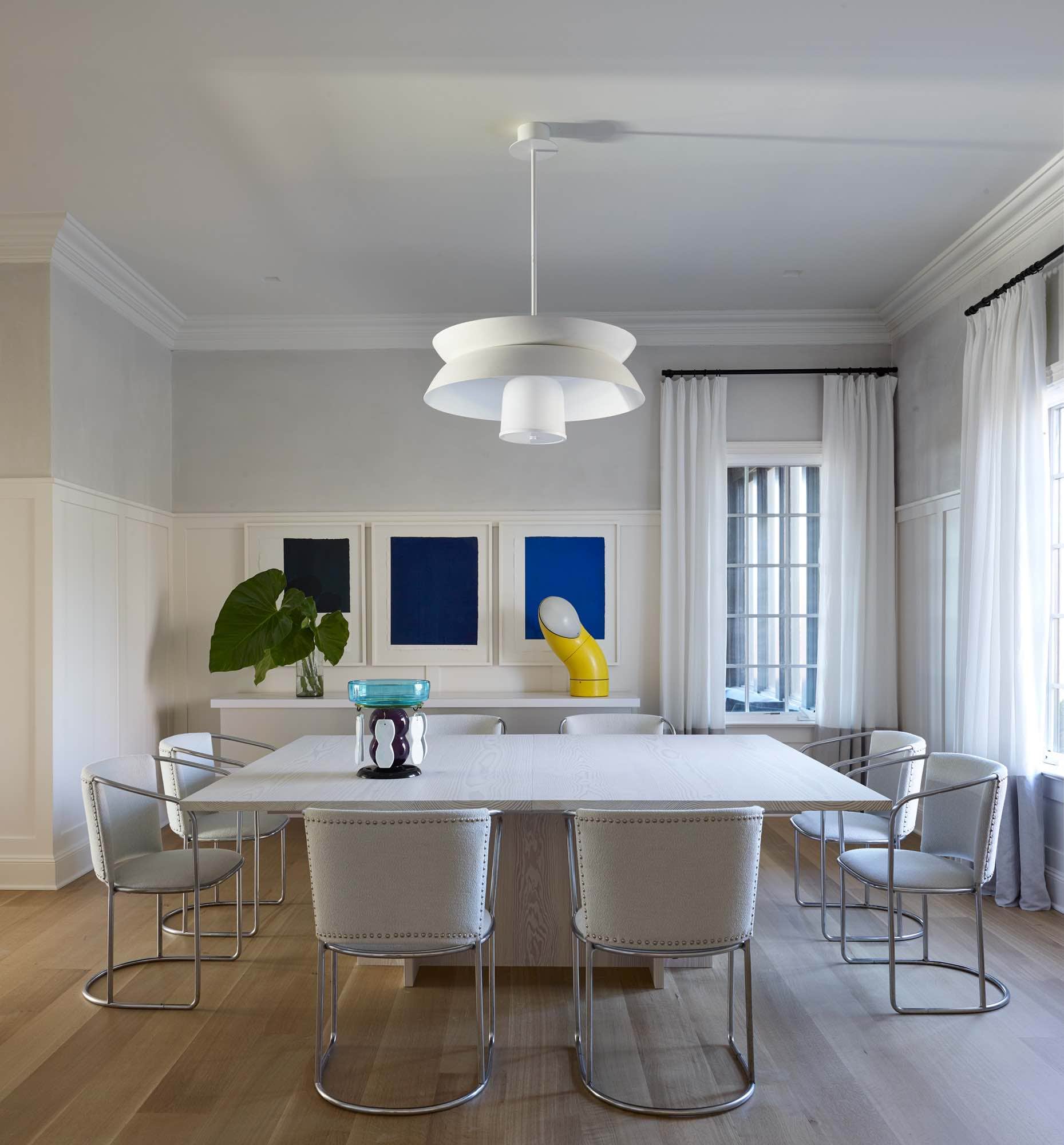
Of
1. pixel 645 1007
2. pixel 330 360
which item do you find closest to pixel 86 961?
pixel 645 1007

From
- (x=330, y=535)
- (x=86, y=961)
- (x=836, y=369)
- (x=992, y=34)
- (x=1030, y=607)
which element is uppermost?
(x=992, y=34)

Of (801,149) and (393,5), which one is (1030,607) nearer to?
(801,149)

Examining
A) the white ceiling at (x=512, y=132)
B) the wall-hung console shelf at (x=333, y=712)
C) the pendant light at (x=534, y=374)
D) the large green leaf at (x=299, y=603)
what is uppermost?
the white ceiling at (x=512, y=132)

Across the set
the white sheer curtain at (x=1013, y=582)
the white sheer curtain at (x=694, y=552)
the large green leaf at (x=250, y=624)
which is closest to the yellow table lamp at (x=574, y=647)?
the white sheer curtain at (x=694, y=552)

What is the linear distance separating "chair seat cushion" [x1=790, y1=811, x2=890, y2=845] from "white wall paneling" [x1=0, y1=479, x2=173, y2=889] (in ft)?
11.1

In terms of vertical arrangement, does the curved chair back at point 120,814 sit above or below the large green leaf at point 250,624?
below

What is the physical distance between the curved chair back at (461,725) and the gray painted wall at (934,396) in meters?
2.75

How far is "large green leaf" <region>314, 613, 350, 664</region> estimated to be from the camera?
566 centimetres

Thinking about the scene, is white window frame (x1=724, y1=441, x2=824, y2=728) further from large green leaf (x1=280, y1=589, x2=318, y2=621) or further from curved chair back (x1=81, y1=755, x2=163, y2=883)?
curved chair back (x1=81, y1=755, x2=163, y2=883)

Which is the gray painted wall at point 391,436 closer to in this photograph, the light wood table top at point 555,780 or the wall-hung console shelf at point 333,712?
the wall-hung console shelf at point 333,712

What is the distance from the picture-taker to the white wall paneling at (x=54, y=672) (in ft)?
14.6

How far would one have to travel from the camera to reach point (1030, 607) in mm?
4102

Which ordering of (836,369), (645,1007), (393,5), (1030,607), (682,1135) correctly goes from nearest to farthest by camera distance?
1. (682,1135)
2. (393,5)
3. (645,1007)
4. (1030,607)
5. (836,369)

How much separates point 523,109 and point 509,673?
137 inches
